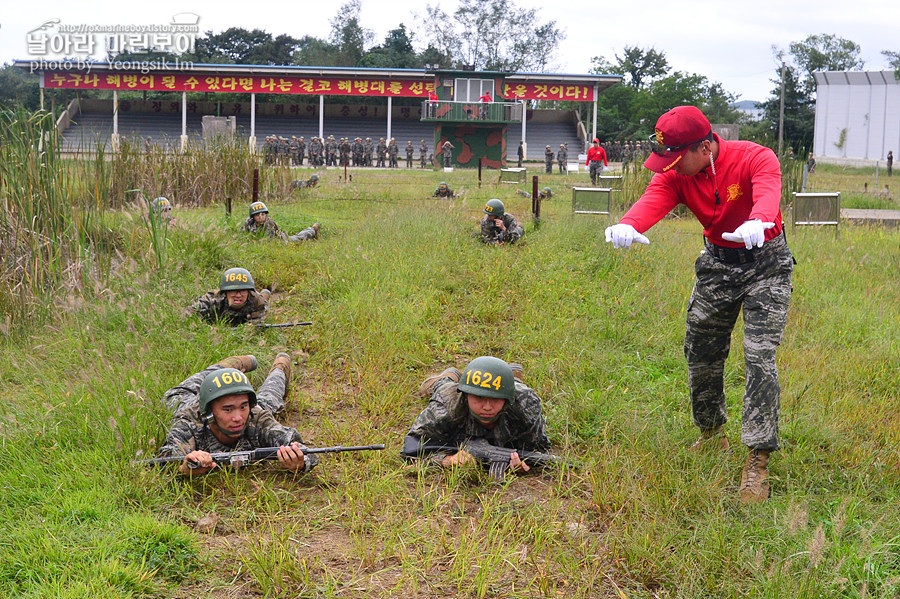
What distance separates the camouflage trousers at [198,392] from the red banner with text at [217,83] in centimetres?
3758

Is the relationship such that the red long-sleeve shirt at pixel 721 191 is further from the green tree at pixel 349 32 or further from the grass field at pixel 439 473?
the green tree at pixel 349 32

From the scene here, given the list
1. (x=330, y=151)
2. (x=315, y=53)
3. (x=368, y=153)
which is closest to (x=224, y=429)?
(x=330, y=151)

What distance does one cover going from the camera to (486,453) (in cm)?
482

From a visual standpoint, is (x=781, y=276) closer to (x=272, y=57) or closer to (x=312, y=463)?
(x=312, y=463)

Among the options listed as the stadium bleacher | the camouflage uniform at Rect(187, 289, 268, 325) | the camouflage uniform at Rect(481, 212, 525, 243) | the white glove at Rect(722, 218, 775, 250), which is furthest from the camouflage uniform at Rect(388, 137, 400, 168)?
the white glove at Rect(722, 218, 775, 250)

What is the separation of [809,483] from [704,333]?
955mm

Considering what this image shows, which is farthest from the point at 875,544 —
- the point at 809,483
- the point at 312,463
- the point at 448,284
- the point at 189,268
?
the point at 189,268

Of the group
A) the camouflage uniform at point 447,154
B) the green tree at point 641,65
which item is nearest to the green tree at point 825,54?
the green tree at point 641,65

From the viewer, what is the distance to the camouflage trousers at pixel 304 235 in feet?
40.1

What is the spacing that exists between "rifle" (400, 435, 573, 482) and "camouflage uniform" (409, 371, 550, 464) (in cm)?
7

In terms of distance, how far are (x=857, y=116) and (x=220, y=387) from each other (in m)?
53.6

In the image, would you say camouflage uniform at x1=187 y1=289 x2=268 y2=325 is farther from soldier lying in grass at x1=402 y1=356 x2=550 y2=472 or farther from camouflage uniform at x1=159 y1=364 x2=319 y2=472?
soldier lying in grass at x1=402 y1=356 x2=550 y2=472

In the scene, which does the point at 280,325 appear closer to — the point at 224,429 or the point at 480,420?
the point at 224,429

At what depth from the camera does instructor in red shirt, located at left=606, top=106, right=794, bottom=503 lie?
14.0 feet
